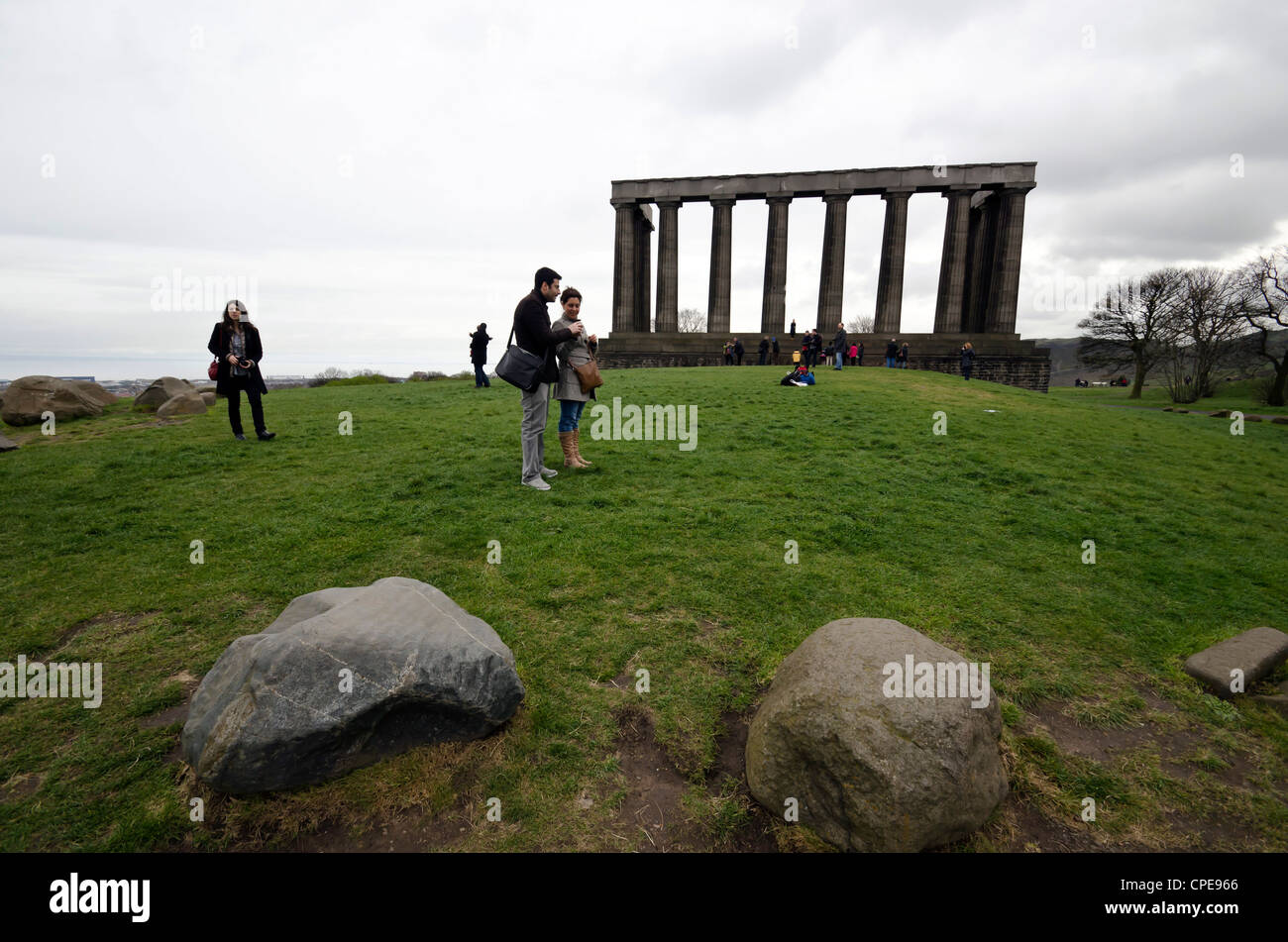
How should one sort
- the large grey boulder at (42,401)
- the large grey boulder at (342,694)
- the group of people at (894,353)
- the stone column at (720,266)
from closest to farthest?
the large grey boulder at (342,694) < the large grey boulder at (42,401) < the group of people at (894,353) < the stone column at (720,266)

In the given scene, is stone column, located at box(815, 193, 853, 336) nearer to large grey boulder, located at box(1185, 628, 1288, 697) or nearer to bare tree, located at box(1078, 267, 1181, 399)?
bare tree, located at box(1078, 267, 1181, 399)

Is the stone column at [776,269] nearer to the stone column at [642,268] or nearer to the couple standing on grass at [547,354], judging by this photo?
the stone column at [642,268]

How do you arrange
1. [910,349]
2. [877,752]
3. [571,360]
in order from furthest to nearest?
[910,349], [571,360], [877,752]

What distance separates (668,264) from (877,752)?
147 ft

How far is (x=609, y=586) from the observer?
Result: 16.9 ft

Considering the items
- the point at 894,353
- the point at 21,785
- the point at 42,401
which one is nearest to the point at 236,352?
the point at 21,785

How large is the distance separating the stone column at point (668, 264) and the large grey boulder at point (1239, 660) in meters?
41.8

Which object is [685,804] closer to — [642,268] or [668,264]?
[668,264]

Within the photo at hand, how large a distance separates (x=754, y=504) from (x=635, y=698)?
4167 millimetres

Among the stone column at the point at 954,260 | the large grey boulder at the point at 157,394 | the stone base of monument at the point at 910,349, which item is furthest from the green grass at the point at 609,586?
the stone column at the point at 954,260

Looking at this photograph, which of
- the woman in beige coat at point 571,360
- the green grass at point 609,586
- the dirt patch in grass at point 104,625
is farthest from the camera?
the woman in beige coat at point 571,360

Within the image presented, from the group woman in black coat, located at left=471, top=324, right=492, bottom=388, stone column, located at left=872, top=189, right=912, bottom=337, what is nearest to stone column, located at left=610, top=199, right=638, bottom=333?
stone column, located at left=872, top=189, right=912, bottom=337

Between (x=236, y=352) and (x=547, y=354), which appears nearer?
(x=547, y=354)

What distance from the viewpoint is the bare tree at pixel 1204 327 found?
35.8 metres
